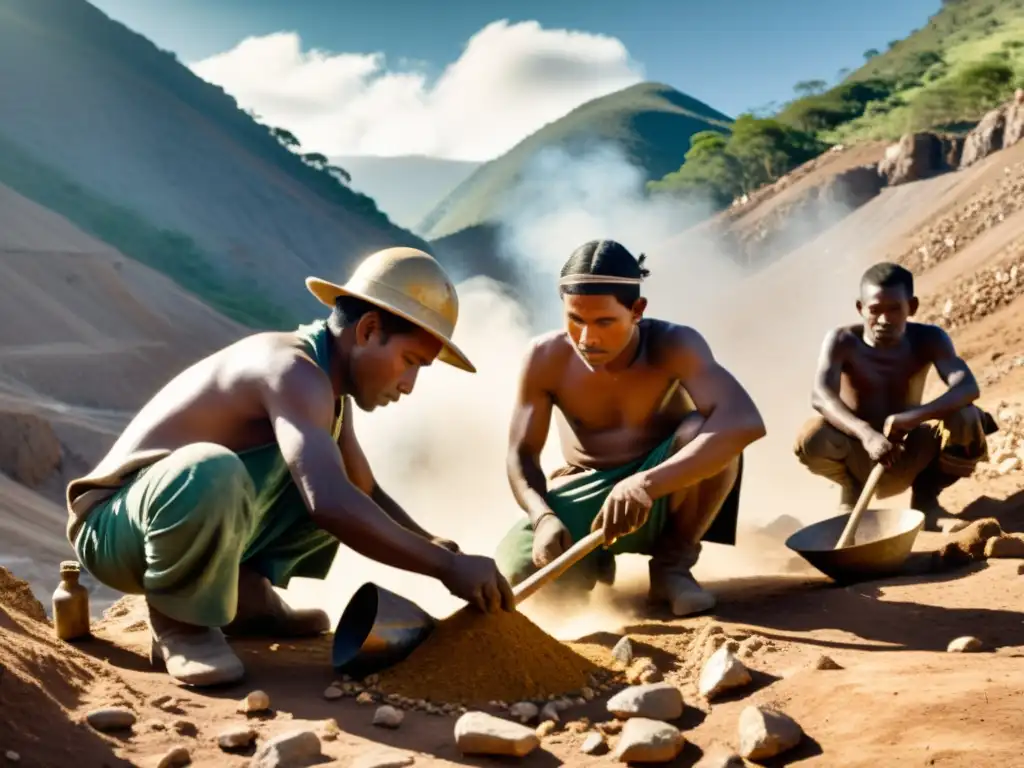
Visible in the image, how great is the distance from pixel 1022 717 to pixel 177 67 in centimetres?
3922

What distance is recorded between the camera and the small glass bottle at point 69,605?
9.89 ft

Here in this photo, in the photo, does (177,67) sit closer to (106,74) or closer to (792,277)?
(106,74)

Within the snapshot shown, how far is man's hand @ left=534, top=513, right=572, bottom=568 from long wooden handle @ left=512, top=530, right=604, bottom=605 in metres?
0.18

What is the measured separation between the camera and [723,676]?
2.71 meters

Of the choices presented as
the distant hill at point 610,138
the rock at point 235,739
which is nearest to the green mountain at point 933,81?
the distant hill at point 610,138

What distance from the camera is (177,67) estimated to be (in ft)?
124

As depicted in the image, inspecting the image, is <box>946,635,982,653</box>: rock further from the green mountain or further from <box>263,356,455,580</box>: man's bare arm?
the green mountain

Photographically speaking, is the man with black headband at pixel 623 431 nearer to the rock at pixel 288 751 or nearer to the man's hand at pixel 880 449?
the man's hand at pixel 880 449

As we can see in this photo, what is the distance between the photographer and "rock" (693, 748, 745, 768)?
2.30m

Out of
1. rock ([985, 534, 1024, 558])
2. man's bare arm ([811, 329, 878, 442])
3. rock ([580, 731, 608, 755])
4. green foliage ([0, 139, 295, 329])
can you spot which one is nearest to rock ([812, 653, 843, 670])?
rock ([580, 731, 608, 755])

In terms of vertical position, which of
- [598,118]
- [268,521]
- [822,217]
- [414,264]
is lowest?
[268,521]

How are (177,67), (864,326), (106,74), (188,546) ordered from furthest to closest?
(177,67) → (106,74) → (864,326) → (188,546)

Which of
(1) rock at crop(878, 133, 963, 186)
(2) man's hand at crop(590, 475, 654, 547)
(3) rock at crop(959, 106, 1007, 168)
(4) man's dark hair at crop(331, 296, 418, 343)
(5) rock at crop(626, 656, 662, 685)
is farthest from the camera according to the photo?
(1) rock at crop(878, 133, 963, 186)

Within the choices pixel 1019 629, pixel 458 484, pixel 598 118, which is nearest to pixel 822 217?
pixel 458 484
